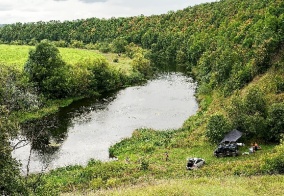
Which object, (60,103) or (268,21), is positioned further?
(60,103)

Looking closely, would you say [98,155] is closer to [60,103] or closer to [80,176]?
[80,176]

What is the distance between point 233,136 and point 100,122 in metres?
29.5

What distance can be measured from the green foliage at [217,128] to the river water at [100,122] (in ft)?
49.4

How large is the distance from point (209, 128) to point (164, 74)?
238ft

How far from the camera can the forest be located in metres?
46.9

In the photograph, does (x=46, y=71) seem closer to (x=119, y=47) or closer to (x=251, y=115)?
(x=251, y=115)

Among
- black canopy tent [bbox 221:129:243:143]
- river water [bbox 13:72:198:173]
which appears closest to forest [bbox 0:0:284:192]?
black canopy tent [bbox 221:129:243:143]

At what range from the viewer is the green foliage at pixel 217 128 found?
47.8 m

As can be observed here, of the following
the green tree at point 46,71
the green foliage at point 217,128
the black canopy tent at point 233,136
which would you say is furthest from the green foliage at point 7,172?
the green tree at point 46,71

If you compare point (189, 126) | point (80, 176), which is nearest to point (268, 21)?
point (189, 126)

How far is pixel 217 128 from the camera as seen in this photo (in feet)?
Answer: 157

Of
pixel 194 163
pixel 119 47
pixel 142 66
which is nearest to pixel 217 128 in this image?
pixel 194 163

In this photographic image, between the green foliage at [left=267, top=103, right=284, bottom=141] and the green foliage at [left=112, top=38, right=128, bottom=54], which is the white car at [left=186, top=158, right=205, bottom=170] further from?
the green foliage at [left=112, top=38, right=128, bottom=54]

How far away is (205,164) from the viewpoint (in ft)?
137
